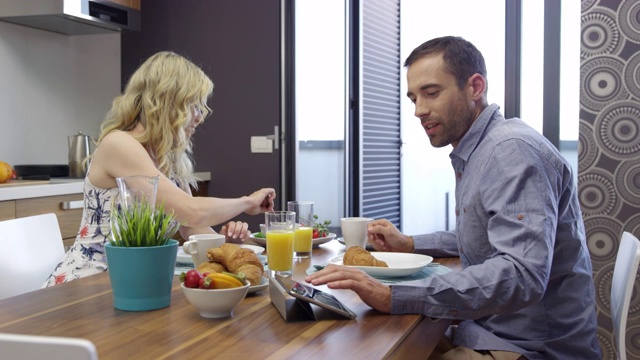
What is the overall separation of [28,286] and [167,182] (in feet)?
1.62

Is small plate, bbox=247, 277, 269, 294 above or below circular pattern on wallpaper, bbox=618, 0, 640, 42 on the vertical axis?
below

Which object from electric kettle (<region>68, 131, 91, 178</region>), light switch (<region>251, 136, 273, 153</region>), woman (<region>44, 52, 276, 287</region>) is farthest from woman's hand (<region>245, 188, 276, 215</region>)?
light switch (<region>251, 136, 273, 153</region>)

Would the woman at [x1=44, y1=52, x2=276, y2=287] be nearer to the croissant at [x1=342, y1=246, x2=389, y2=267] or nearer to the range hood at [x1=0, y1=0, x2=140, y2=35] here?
the croissant at [x1=342, y1=246, x2=389, y2=267]

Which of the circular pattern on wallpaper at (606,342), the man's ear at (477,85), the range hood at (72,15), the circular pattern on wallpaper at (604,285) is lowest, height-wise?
the circular pattern on wallpaper at (606,342)

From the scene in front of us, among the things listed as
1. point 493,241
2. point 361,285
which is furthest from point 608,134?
point 361,285

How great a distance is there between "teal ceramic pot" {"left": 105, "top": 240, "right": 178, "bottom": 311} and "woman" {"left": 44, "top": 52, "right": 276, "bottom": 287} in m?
0.67

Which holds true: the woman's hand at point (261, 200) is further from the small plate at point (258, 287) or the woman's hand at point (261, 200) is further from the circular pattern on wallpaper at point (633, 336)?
the circular pattern on wallpaper at point (633, 336)

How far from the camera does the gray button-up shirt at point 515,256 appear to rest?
1.36m

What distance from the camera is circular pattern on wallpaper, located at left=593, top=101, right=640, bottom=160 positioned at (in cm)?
283

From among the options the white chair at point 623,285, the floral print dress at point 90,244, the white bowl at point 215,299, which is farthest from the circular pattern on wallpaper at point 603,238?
the white bowl at point 215,299

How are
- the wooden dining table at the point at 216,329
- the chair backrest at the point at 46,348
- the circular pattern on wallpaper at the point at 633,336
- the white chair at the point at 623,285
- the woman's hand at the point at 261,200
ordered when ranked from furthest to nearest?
the circular pattern on wallpaper at the point at 633,336 < the woman's hand at the point at 261,200 < the white chair at the point at 623,285 < the wooden dining table at the point at 216,329 < the chair backrest at the point at 46,348

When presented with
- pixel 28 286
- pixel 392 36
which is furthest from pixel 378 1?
pixel 28 286

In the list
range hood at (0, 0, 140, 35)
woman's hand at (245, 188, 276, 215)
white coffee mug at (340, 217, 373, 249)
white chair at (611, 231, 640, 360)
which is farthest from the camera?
range hood at (0, 0, 140, 35)

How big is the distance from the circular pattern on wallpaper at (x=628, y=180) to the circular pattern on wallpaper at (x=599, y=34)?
487 millimetres
